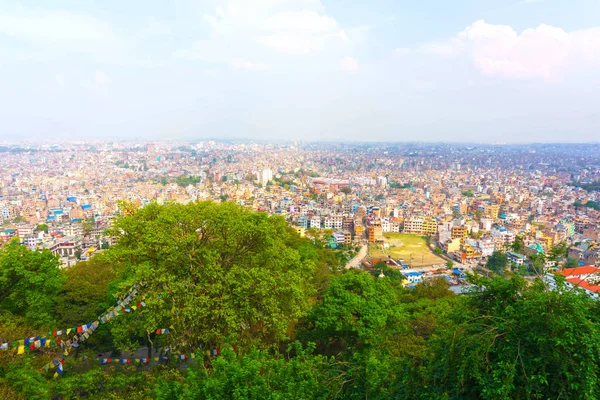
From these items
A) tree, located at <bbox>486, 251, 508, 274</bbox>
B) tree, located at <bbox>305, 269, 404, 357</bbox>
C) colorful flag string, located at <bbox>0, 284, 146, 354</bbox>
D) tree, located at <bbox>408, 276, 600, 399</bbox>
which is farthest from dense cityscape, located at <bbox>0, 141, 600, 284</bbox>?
colorful flag string, located at <bbox>0, 284, 146, 354</bbox>

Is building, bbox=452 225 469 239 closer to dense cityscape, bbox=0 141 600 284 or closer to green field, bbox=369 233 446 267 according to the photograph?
dense cityscape, bbox=0 141 600 284

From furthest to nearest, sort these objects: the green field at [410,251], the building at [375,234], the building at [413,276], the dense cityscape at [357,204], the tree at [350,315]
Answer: the building at [375,234], the dense cityscape at [357,204], the green field at [410,251], the building at [413,276], the tree at [350,315]

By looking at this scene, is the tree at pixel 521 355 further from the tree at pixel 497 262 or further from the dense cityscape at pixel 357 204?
the tree at pixel 497 262

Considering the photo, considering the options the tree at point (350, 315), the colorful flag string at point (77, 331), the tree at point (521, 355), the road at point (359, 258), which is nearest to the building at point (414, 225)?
the road at point (359, 258)

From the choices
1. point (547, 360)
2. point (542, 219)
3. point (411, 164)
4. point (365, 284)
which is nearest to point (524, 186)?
point (542, 219)

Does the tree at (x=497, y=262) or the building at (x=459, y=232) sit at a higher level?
the building at (x=459, y=232)
